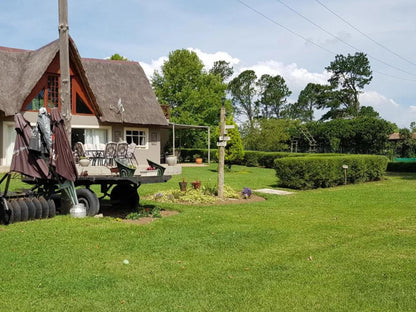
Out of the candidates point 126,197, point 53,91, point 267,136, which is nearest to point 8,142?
point 53,91

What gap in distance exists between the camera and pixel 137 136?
24.5 meters

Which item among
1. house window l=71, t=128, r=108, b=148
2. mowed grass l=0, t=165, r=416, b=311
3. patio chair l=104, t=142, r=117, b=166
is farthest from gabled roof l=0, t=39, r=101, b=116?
mowed grass l=0, t=165, r=416, b=311

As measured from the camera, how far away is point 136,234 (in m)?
6.90

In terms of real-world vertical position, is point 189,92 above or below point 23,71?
above

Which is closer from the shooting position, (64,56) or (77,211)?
(77,211)

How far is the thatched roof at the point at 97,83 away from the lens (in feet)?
65.5

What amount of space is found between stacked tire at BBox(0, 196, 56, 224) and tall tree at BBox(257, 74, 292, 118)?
6495 centimetres

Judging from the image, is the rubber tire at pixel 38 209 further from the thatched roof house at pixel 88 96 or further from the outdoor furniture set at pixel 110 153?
the thatched roof house at pixel 88 96

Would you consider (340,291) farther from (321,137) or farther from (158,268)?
(321,137)

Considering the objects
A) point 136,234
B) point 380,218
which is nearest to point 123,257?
point 136,234

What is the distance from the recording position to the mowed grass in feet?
13.3

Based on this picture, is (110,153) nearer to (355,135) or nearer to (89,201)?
(89,201)

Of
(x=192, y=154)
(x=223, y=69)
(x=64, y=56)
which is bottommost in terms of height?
(x=192, y=154)

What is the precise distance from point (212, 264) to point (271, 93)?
67799 millimetres
